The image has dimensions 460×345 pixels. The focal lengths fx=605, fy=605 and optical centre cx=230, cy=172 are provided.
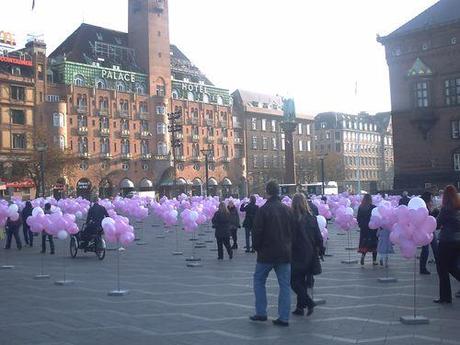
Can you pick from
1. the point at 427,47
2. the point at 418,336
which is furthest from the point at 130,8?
the point at 418,336

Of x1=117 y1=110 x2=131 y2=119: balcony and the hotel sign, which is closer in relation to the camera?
the hotel sign

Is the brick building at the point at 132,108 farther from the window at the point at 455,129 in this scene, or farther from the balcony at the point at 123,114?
the window at the point at 455,129

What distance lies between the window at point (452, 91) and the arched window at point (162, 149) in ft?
168

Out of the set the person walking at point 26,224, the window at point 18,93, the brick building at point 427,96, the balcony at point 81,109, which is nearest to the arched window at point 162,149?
the balcony at point 81,109

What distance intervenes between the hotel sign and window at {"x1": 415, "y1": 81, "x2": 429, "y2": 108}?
163 feet

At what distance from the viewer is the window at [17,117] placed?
7956 centimetres

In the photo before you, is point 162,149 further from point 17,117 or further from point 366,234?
point 366,234

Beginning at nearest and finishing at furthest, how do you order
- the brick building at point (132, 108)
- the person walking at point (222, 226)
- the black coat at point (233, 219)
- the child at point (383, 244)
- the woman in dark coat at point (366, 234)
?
the child at point (383, 244) → the woman in dark coat at point (366, 234) → the person walking at point (222, 226) → the black coat at point (233, 219) → the brick building at point (132, 108)

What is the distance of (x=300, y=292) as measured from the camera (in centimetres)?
959

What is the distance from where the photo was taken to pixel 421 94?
191 feet

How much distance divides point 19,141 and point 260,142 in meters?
52.7

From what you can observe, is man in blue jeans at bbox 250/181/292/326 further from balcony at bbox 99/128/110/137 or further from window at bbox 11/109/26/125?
balcony at bbox 99/128/110/137

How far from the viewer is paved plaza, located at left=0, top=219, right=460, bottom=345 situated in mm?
8242

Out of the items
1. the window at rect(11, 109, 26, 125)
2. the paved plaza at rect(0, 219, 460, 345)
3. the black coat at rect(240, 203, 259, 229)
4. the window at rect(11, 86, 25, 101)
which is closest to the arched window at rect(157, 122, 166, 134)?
the window at rect(11, 109, 26, 125)
